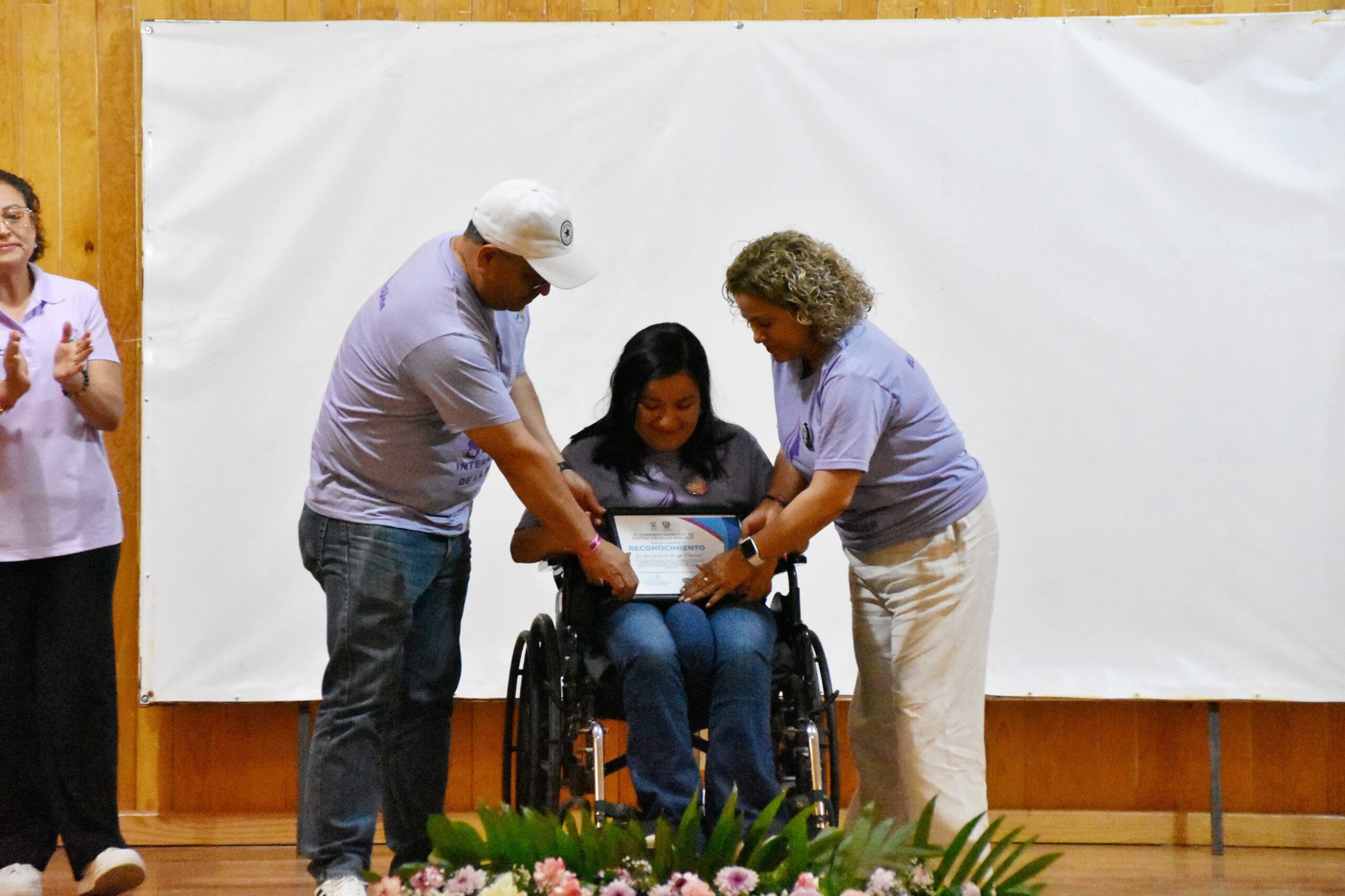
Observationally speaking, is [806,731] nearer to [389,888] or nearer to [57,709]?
[389,888]

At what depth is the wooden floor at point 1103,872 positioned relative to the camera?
2746mm

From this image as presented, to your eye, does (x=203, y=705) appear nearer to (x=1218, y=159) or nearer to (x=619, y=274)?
(x=619, y=274)

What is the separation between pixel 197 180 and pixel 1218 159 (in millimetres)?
2551

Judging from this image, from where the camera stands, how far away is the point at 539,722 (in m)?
2.22

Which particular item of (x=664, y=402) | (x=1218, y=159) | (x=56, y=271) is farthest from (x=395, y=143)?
(x=1218, y=159)

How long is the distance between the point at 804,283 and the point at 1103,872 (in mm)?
1712

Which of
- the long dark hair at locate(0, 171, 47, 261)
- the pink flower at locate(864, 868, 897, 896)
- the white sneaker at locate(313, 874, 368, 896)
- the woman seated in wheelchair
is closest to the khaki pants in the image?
the woman seated in wheelchair

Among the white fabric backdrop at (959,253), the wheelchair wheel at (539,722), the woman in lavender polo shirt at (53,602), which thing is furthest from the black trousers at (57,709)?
the wheelchair wheel at (539,722)

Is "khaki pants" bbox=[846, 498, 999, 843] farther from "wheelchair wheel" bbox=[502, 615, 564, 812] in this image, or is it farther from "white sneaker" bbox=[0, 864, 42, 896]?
"white sneaker" bbox=[0, 864, 42, 896]

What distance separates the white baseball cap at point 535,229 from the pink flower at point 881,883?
1154 millimetres

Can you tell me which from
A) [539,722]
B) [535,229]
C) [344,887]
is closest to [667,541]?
[539,722]

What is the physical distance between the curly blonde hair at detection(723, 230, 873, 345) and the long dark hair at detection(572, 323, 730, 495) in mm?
198

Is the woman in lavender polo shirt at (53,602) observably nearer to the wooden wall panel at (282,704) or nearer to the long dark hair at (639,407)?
the wooden wall panel at (282,704)

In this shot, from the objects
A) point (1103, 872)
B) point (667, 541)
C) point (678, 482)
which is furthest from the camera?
point (1103, 872)
